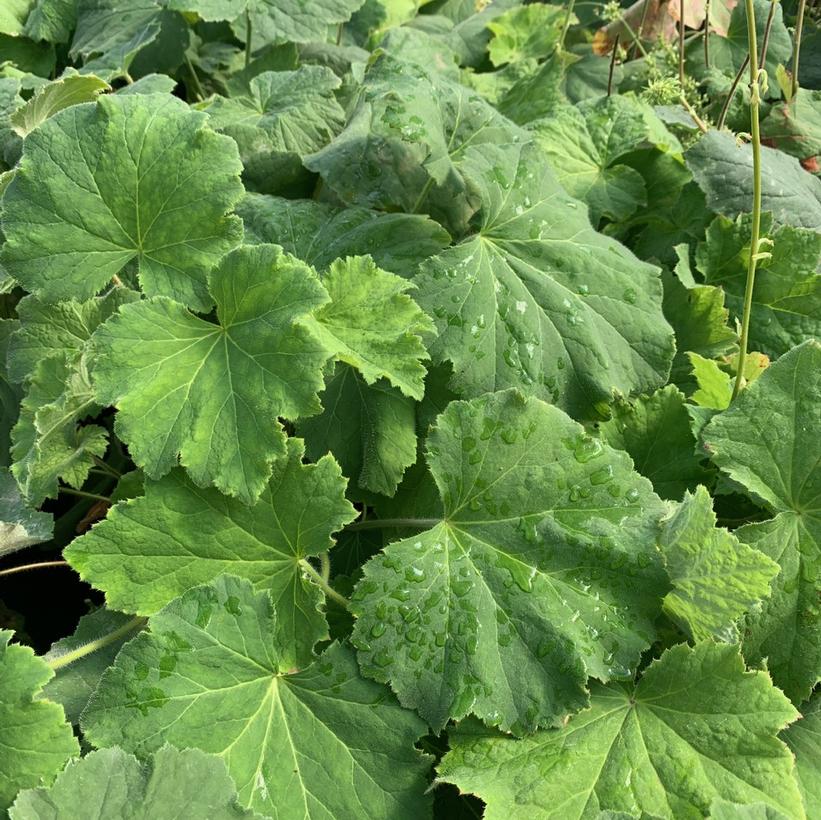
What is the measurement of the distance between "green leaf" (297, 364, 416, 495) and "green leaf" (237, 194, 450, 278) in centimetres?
27

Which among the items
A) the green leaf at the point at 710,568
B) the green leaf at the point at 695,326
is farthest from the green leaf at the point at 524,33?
the green leaf at the point at 710,568

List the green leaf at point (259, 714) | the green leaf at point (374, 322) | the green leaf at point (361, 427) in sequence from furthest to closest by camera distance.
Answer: the green leaf at point (361, 427)
the green leaf at point (374, 322)
the green leaf at point (259, 714)

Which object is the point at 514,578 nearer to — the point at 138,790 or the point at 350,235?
the point at 138,790

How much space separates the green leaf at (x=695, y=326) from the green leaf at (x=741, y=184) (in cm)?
24

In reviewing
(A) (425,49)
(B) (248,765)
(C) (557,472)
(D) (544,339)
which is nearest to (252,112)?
(A) (425,49)

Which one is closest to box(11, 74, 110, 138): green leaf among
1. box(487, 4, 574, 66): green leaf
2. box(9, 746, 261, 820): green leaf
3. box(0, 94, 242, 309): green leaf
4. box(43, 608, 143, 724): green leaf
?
box(0, 94, 242, 309): green leaf

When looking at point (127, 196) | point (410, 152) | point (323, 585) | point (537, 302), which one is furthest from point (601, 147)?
point (323, 585)

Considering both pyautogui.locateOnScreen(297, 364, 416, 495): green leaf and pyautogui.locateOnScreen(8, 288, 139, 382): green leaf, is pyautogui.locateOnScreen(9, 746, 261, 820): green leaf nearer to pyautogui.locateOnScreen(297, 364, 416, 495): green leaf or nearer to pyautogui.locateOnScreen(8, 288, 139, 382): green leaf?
pyautogui.locateOnScreen(297, 364, 416, 495): green leaf

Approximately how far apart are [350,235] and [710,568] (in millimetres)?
949

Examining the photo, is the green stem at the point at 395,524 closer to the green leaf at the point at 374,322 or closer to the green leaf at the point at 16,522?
the green leaf at the point at 374,322

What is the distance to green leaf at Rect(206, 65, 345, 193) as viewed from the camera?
81.7 inches

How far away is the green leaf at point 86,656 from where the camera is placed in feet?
4.76

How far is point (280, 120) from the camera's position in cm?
212

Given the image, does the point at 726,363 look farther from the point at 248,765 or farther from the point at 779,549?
the point at 248,765
